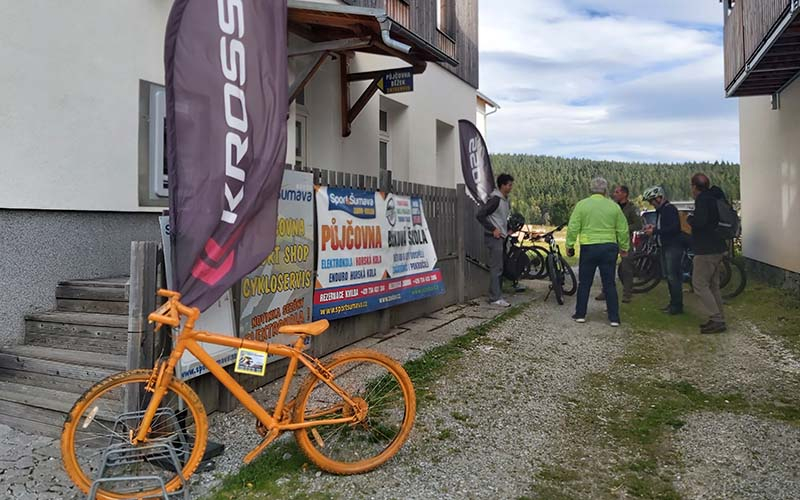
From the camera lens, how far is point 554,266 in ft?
32.8

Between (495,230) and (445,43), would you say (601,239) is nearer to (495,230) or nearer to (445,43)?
(495,230)

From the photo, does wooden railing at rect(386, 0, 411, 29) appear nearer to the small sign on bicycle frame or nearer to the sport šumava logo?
the sport šumava logo

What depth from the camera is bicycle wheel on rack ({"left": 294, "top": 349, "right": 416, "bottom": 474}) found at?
11.6 ft

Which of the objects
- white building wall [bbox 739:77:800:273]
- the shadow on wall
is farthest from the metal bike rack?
white building wall [bbox 739:77:800:273]

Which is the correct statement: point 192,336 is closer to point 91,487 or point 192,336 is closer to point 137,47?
point 91,487

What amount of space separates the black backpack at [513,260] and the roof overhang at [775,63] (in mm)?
4591

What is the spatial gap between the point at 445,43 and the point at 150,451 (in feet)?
39.7

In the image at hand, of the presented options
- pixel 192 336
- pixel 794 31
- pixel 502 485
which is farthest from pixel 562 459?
pixel 794 31

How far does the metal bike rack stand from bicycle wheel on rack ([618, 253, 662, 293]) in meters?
9.06

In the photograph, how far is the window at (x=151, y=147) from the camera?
5996 mm

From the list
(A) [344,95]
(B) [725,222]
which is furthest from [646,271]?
(A) [344,95]

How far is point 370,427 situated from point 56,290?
3.22 meters

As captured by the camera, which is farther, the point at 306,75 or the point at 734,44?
the point at 734,44

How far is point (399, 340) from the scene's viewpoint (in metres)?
7.01
